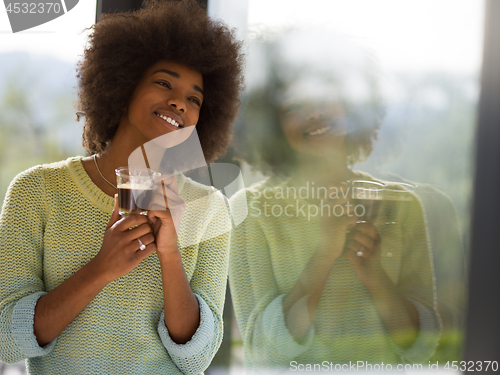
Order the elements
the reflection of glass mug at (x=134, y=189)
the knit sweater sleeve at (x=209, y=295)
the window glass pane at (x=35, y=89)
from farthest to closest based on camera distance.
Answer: the window glass pane at (x=35, y=89) < the knit sweater sleeve at (x=209, y=295) < the reflection of glass mug at (x=134, y=189)

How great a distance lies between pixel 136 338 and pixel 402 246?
85 centimetres

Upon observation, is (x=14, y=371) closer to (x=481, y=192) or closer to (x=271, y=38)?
(x=271, y=38)

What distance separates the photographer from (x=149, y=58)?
145cm

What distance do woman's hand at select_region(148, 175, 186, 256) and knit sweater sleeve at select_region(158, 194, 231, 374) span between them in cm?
21

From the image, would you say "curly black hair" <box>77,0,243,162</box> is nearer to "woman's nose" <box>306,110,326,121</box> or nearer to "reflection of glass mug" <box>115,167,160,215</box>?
"woman's nose" <box>306,110,326,121</box>

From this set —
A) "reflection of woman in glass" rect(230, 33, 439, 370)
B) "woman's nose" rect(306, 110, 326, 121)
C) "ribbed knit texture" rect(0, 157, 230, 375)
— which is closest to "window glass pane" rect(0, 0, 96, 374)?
"ribbed knit texture" rect(0, 157, 230, 375)

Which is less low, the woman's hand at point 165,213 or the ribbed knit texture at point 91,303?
the woman's hand at point 165,213

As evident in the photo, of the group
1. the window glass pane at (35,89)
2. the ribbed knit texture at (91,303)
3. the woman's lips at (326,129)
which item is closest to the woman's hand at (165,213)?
the ribbed knit texture at (91,303)

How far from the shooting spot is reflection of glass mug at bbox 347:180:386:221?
51.0 inches

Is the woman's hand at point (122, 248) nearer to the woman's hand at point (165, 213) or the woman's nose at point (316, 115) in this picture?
the woman's hand at point (165, 213)

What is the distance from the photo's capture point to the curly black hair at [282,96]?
1291 millimetres

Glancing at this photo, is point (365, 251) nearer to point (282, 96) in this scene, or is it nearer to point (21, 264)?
point (282, 96)

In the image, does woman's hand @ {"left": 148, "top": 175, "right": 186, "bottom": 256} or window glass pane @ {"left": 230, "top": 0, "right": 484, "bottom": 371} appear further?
window glass pane @ {"left": 230, "top": 0, "right": 484, "bottom": 371}

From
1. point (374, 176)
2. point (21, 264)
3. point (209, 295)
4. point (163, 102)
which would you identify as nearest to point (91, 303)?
point (21, 264)
